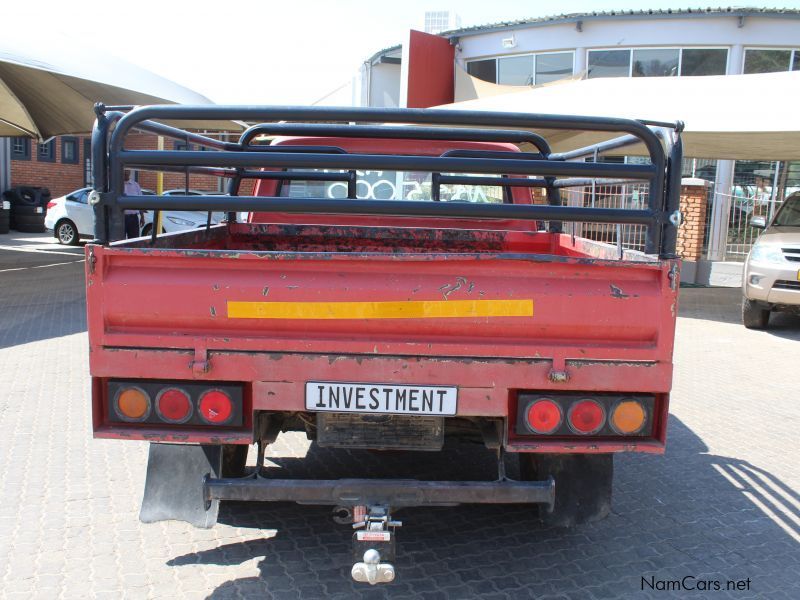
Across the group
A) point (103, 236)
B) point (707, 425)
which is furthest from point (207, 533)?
point (707, 425)

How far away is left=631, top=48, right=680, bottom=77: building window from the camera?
60.9 ft

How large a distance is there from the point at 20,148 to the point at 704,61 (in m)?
20.2

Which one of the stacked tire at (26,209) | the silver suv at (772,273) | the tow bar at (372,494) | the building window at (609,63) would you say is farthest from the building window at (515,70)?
the tow bar at (372,494)

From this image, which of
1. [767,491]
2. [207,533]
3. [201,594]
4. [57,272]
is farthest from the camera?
[57,272]

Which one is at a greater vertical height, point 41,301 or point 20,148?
point 20,148

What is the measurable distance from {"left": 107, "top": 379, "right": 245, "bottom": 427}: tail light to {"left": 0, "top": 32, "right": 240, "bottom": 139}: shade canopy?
10771 mm

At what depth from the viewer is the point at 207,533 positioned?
3904 millimetres

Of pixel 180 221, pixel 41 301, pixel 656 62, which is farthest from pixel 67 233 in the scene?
pixel 656 62

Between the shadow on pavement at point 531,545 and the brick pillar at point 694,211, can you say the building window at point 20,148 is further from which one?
the shadow on pavement at point 531,545

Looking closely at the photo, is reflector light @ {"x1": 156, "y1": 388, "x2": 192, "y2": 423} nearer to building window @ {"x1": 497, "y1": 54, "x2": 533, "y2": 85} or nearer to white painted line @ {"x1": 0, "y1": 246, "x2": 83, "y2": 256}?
white painted line @ {"x1": 0, "y1": 246, "x2": 83, "y2": 256}

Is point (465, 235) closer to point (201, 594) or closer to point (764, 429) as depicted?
point (201, 594)

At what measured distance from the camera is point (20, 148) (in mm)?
24391

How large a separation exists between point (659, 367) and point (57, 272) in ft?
45.8

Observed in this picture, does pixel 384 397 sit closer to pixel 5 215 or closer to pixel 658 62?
pixel 658 62
